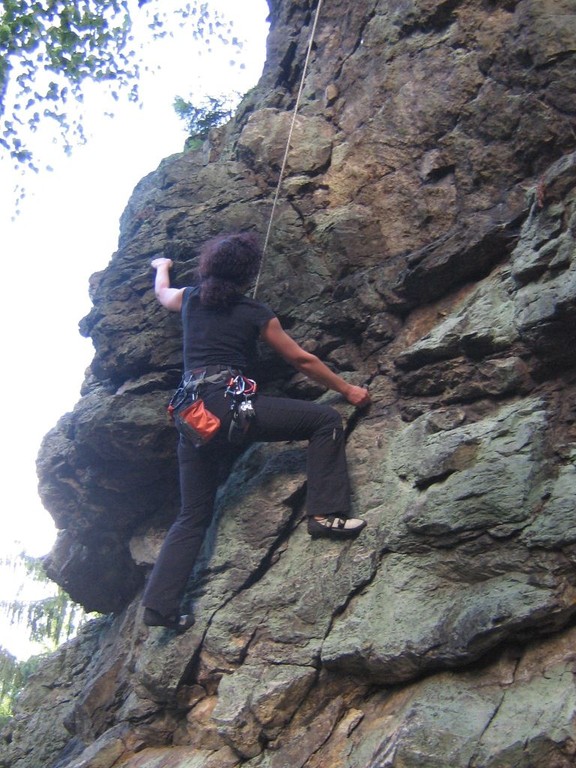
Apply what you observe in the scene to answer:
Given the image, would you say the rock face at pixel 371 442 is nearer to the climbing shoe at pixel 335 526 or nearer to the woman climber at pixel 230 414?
the climbing shoe at pixel 335 526

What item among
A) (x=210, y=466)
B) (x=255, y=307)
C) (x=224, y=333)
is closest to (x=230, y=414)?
(x=210, y=466)

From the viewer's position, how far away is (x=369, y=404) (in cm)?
632

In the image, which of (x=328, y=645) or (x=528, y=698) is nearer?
(x=528, y=698)

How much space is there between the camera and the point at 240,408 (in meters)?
5.88

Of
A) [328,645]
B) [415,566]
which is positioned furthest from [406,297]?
[328,645]

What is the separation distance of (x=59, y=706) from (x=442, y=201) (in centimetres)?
664

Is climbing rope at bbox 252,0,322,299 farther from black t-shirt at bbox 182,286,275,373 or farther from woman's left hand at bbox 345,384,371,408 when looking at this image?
woman's left hand at bbox 345,384,371,408

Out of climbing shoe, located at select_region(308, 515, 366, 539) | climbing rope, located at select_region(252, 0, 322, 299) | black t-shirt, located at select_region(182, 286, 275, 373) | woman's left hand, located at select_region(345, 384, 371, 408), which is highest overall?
climbing rope, located at select_region(252, 0, 322, 299)

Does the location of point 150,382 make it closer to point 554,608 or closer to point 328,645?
point 328,645

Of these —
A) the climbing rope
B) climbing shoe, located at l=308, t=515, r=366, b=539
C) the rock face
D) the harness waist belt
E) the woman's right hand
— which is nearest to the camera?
the rock face

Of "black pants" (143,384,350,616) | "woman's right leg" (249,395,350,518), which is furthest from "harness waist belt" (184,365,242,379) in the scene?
"woman's right leg" (249,395,350,518)

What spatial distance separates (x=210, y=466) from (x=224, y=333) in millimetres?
1121

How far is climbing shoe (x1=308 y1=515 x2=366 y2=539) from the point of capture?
5.62 metres

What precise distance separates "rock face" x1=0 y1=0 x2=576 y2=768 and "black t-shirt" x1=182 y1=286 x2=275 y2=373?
699 millimetres
